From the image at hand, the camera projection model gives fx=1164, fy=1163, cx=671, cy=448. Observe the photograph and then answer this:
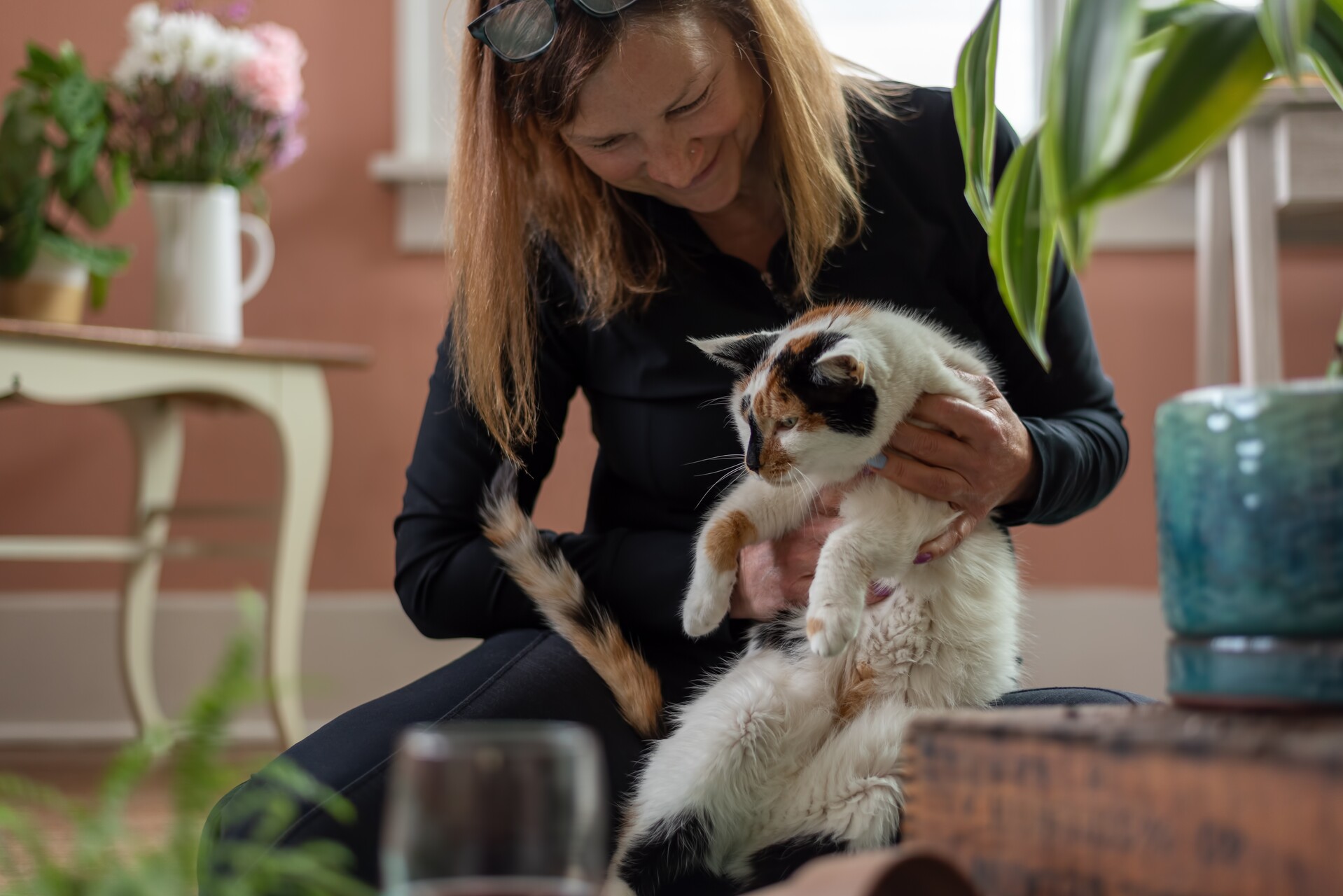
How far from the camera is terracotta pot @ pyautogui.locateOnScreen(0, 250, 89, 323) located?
6.40 ft

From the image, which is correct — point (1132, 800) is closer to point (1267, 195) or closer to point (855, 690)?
point (855, 690)

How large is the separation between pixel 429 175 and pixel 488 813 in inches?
86.7

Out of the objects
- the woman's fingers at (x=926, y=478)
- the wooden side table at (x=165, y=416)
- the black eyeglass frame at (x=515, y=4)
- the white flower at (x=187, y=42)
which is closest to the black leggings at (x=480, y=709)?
the woman's fingers at (x=926, y=478)

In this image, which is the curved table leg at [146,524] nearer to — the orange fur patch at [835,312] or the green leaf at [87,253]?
the green leaf at [87,253]

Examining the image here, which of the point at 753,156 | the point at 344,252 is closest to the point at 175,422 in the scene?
the point at 344,252

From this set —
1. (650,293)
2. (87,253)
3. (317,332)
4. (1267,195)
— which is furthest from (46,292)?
(1267,195)

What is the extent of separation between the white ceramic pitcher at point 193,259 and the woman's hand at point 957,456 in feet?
4.67

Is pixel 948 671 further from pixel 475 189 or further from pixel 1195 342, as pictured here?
pixel 1195 342

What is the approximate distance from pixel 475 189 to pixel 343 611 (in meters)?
1.48

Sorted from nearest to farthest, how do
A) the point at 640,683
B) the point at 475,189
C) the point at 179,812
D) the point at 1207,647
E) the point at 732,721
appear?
1. the point at 179,812
2. the point at 1207,647
3. the point at 732,721
4. the point at 640,683
5. the point at 475,189

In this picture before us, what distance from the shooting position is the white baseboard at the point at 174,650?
242 centimetres

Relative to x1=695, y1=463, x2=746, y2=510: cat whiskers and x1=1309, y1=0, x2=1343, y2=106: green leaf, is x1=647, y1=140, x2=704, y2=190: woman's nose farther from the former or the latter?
x1=1309, y1=0, x2=1343, y2=106: green leaf

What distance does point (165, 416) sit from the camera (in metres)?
2.30

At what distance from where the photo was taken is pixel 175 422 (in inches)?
91.5
